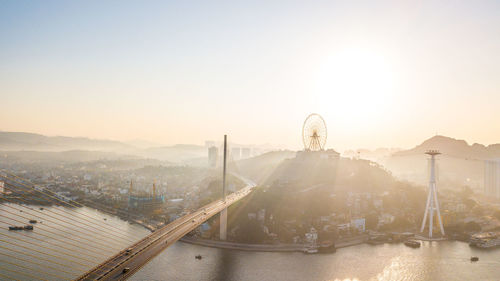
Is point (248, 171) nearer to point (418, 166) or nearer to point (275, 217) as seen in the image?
point (275, 217)

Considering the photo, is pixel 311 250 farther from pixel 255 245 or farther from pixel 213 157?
pixel 213 157

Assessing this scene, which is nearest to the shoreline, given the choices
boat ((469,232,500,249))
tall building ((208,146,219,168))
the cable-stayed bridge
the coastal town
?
the coastal town

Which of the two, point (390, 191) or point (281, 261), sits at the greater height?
point (390, 191)

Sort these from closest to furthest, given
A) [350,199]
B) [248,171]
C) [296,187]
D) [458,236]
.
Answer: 1. [458,236]
2. [350,199]
3. [296,187]
4. [248,171]

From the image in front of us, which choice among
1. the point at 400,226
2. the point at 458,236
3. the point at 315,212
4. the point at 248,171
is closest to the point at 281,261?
the point at 315,212

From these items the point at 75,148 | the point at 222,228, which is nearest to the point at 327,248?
the point at 222,228

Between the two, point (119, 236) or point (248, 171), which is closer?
point (119, 236)

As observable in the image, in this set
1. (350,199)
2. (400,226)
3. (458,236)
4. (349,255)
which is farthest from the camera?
(350,199)

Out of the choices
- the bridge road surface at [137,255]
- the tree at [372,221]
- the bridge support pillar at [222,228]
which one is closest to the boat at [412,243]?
the tree at [372,221]

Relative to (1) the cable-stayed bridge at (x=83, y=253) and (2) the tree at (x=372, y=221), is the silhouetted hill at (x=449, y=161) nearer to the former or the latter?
(2) the tree at (x=372, y=221)
